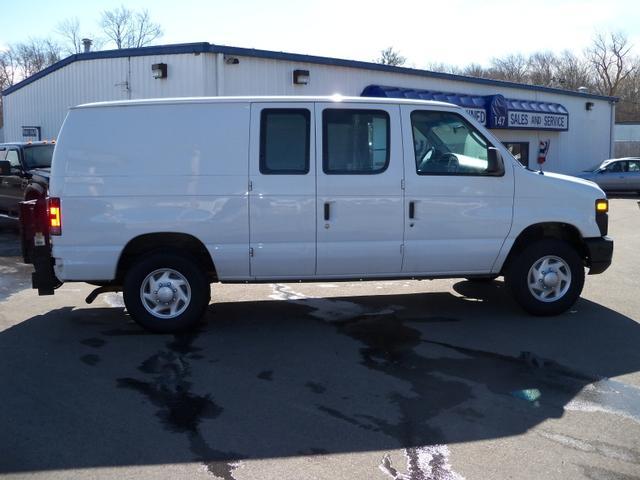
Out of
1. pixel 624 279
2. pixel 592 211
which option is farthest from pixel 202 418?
pixel 624 279

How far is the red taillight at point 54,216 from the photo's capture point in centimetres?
646

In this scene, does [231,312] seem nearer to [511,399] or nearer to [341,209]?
[341,209]

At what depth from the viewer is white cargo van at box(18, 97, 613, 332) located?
6.52 m

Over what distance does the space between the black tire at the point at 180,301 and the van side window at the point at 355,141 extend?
63.7 inches

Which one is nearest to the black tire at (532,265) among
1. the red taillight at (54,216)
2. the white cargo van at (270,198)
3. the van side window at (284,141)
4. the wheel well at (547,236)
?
the wheel well at (547,236)

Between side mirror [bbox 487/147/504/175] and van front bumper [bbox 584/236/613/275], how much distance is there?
128cm

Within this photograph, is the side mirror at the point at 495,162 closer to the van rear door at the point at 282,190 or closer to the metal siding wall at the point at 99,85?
the van rear door at the point at 282,190

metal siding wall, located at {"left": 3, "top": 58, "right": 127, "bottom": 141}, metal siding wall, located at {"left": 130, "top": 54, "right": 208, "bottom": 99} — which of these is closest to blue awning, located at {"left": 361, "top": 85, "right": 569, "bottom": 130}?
metal siding wall, located at {"left": 130, "top": 54, "right": 208, "bottom": 99}

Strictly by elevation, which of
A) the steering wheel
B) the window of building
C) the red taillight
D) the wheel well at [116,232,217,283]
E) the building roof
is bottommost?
the wheel well at [116,232,217,283]

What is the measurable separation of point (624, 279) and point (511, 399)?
5.31 meters

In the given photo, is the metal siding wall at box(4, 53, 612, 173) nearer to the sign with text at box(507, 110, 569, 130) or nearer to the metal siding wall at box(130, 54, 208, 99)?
the metal siding wall at box(130, 54, 208, 99)

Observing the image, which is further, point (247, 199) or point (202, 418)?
point (247, 199)

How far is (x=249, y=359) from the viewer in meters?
6.04

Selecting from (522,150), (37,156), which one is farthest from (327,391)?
(522,150)
